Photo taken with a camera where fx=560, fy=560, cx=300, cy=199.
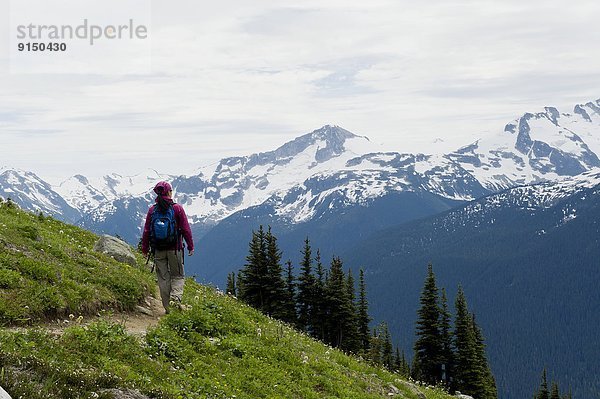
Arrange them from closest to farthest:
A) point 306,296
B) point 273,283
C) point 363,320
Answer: point 273,283 < point 306,296 < point 363,320

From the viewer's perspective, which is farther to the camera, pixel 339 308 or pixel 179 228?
pixel 339 308

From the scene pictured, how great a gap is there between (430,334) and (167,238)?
4626 centimetres

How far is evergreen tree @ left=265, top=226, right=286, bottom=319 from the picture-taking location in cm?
5691

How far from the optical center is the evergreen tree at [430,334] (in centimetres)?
5591

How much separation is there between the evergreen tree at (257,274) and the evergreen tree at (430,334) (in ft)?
52.6

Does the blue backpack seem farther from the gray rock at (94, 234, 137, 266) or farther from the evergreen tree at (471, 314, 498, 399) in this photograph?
the evergreen tree at (471, 314, 498, 399)

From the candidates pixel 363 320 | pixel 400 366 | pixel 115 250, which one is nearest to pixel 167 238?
pixel 115 250

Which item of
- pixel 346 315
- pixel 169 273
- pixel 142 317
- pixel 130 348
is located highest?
pixel 169 273

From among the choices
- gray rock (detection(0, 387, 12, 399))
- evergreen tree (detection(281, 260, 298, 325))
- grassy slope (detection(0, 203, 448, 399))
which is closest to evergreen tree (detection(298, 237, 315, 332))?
evergreen tree (detection(281, 260, 298, 325))

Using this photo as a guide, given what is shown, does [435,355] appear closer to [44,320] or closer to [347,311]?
[347,311]

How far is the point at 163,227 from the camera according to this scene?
49.2 feet

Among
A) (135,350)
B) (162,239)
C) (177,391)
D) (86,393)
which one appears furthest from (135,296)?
(86,393)

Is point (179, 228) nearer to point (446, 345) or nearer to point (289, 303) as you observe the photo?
point (289, 303)

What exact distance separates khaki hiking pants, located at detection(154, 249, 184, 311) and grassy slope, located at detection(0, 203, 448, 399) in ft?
2.89
